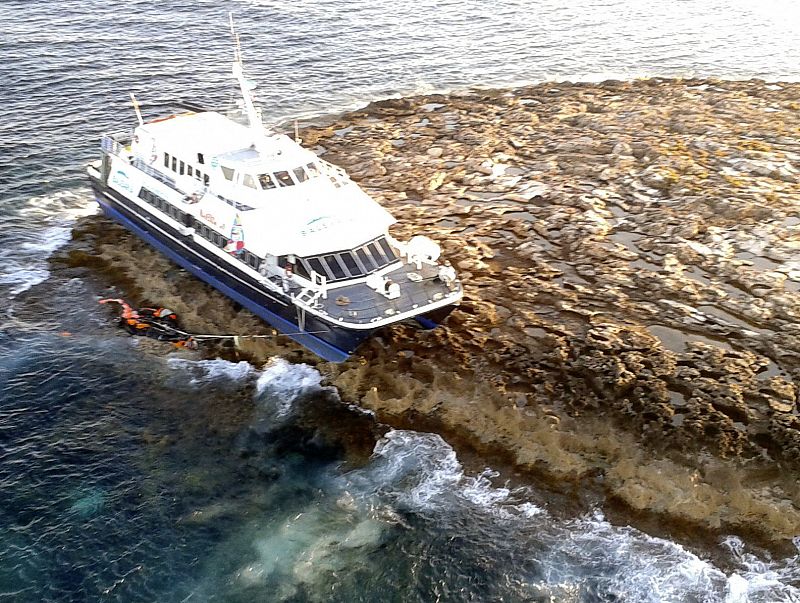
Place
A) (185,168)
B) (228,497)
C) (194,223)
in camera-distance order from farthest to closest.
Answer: (185,168)
(194,223)
(228,497)

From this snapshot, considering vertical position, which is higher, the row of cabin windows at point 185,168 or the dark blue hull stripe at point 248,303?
the row of cabin windows at point 185,168

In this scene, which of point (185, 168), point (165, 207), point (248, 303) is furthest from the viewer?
point (165, 207)

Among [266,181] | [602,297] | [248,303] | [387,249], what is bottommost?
[602,297]

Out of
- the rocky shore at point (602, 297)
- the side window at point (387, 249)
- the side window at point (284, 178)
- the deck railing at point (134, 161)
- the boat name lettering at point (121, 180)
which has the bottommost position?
the rocky shore at point (602, 297)

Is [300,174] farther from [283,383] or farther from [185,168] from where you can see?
[283,383]

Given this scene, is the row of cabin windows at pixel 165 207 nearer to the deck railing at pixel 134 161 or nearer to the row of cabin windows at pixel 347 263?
the deck railing at pixel 134 161

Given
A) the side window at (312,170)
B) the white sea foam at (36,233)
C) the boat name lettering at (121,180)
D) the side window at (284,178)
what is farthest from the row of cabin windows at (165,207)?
the white sea foam at (36,233)

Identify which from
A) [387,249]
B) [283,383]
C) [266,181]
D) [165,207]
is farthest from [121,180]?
[387,249]

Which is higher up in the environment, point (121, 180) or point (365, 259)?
point (121, 180)
